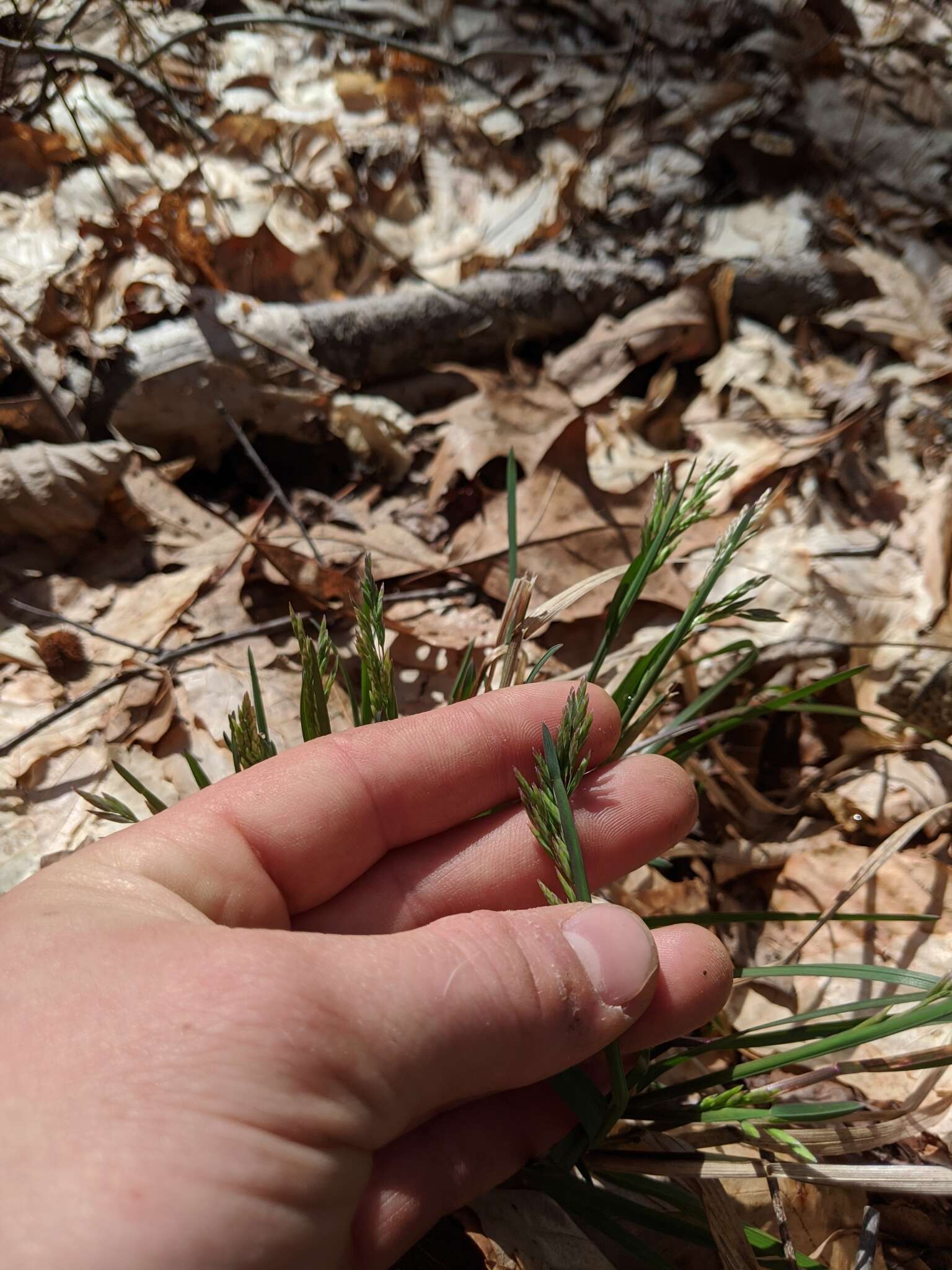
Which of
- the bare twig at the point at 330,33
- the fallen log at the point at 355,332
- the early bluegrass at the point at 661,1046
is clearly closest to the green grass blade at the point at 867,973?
the early bluegrass at the point at 661,1046

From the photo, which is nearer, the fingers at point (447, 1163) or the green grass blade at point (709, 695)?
the fingers at point (447, 1163)

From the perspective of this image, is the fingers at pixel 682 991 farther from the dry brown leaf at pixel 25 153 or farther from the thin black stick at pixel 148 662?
the dry brown leaf at pixel 25 153

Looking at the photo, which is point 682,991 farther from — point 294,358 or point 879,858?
point 294,358

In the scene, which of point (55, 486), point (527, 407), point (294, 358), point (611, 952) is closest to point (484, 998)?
point (611, 952)

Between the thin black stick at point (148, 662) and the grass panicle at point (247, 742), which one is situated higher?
the grass panicle at point (247, 742)

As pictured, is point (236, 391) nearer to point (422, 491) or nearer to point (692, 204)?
point (422, 491)

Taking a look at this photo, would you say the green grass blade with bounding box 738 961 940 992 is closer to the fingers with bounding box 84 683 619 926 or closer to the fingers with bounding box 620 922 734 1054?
the fingers with bounding box 620 922 734 1054

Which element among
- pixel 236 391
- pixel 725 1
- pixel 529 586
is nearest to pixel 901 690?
pixel 529 586
